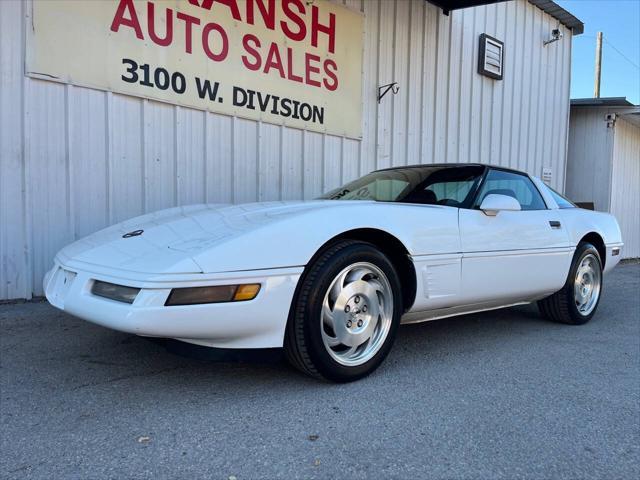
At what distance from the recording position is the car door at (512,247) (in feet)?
10.7

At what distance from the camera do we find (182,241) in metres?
2.45

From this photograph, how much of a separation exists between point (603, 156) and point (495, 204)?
10.1 m

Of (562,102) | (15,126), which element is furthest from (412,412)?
(562,102)

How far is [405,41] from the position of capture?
7.41 metres

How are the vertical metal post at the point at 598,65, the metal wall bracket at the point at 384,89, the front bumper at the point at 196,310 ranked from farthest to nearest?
the vertical metal post at the point at 598,65 → the metal wall bracket at the point at 384,89 → the front bumper at the point at 196,310

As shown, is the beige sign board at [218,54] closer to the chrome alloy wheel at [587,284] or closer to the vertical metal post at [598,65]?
A: the chrome alloy wheel at [587,284]

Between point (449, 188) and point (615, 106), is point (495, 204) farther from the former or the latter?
point (615, 106)

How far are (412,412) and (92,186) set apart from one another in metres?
3.57

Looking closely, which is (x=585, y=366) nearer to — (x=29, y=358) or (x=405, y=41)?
(x=29, y=358)

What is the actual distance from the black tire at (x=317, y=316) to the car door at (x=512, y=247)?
0.91m

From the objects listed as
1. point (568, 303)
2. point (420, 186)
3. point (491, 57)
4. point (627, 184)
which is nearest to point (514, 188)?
point (420, 186)

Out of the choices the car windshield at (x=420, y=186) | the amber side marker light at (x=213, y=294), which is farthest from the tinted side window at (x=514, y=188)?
the amber side marker light at (x=213, y=294)

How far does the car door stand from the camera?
3260mm

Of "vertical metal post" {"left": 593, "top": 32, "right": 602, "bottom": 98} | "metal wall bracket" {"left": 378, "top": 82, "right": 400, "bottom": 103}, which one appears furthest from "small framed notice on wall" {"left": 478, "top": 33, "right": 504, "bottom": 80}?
"vertical metal post" {"left": 593, "top": 32, "right": 602, "bottom": 98}
